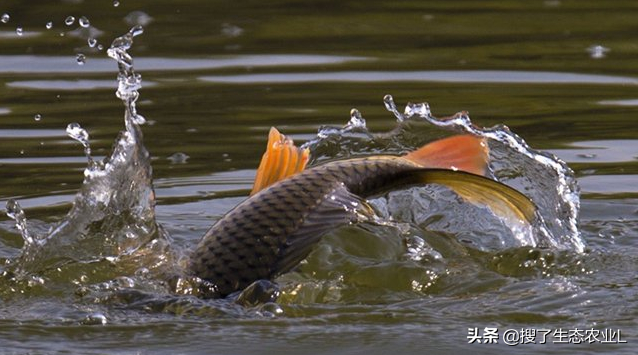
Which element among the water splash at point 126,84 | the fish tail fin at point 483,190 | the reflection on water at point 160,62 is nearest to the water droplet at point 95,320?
the fish tail fin at point 483,190

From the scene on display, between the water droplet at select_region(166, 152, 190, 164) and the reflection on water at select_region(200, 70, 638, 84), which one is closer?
the water droplet at select_region(166, 152, 190, 164)

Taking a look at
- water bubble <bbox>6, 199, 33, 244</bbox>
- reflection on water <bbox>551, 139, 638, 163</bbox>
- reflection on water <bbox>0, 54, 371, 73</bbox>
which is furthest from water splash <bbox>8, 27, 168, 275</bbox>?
reflection on water <bbox>0, 54, 371, 73</bbox>

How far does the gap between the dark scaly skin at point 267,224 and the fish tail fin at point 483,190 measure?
6cm

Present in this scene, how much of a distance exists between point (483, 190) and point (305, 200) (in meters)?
0.54

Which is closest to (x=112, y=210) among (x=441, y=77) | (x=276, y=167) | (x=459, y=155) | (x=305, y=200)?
(x=276, y=167)

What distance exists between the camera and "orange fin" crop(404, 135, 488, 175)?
177 inches

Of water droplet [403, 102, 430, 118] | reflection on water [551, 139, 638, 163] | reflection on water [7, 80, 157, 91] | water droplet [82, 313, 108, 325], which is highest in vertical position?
reflection on water [7, 80, 157, 91]

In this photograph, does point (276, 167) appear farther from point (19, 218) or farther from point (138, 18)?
point (138, 18)

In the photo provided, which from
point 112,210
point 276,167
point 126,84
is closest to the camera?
point 276,167

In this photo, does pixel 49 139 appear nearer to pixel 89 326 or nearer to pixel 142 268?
pixel 142 268

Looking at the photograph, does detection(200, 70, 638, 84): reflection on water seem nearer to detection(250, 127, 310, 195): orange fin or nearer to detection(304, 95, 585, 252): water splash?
detection(304, 95, 585, 252): water splash

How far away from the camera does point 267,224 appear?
4348 mm

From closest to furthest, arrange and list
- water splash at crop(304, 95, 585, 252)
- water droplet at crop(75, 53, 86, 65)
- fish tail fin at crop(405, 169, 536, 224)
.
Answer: fish tail fin at crop(405, 169, 536, 224)
water splash at crop(304, 95, 585, 252)
water droplet at crop(75, 53, 86, 65)

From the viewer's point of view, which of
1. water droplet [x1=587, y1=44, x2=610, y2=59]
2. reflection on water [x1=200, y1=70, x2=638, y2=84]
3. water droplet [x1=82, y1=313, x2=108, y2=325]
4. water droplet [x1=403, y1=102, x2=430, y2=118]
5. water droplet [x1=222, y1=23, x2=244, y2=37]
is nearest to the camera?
water droplet [x1=82, y1=313, x2=108, y2=325]
